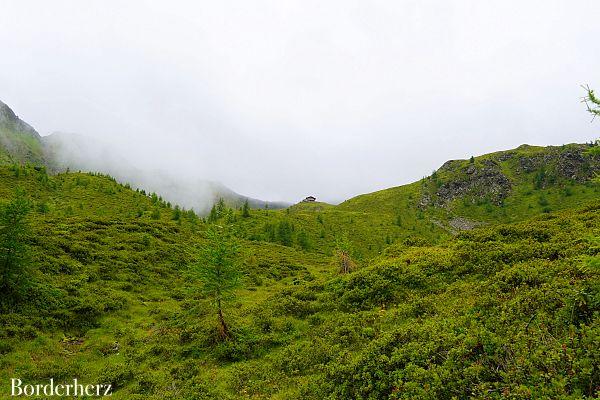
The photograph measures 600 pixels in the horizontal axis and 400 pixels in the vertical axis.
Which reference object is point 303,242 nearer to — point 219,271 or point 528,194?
point 219,271

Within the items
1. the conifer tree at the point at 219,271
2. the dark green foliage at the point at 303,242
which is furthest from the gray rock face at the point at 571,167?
the conifer tree at the point at 219,271

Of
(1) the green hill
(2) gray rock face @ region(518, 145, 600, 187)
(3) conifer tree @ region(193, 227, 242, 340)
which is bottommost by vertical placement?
(1) the green hill

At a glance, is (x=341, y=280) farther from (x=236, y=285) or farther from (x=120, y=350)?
(x=120, y=350)

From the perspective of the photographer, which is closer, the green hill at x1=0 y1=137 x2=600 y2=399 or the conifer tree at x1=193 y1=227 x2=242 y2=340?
the green hill at x1=0 y1=137 x2=600 y2=399

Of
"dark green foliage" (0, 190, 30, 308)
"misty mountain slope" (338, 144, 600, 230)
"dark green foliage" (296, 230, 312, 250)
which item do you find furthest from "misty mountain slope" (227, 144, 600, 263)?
"dark green foliage" (0, 190, 30, 308)

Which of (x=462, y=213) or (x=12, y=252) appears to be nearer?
(x=12, y=252)

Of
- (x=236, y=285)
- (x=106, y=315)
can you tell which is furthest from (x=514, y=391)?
(x=106, y=315)

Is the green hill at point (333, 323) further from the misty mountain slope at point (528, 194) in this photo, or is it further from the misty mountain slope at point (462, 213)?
the misty mountain slope at point (528, 194)

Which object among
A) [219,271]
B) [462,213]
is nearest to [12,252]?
[219,271]

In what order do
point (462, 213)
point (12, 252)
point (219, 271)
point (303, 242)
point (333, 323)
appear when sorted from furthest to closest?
point (462, 213), point (303, 242), point (12, 252), point (219, 271), point (333, 323)

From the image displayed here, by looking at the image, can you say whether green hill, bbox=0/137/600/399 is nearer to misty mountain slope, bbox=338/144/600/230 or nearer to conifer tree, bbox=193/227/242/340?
conifer tree, bbox=193/227/242/340

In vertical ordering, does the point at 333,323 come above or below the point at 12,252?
below

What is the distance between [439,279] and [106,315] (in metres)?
28.6

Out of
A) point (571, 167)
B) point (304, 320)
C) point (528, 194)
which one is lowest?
point (304, 320)
